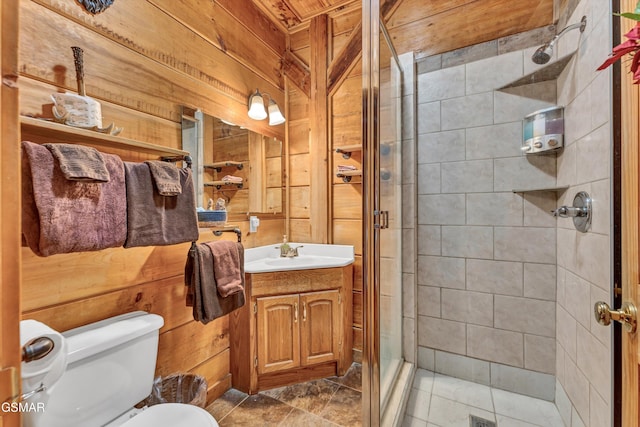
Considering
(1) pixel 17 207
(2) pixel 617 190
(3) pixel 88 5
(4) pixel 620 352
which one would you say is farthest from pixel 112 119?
(4) pixel 620 352

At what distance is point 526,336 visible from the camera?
164cm

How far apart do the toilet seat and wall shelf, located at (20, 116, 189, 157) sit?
111cm

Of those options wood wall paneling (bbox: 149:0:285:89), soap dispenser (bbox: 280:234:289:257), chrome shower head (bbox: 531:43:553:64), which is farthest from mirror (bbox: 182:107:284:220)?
chrome shower head (bbox: 531:43:553:64)

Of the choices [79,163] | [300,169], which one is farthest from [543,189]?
[79,163]

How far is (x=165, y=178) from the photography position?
3.94 feet

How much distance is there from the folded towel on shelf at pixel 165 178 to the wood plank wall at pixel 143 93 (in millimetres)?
227

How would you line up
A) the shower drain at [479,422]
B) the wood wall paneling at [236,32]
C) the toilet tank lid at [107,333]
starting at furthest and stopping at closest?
the wood wall paneling at [236,32] → the shower drain at [479,422] → the toilet tank lid at [107,333]

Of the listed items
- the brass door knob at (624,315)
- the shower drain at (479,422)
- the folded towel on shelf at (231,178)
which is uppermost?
the folded towel on shelf at (231,178)

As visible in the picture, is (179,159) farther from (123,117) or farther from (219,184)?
(219,184)

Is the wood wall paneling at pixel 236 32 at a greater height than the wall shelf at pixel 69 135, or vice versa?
the wood wall paneling at pixel 236 32

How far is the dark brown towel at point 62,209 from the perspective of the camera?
83cm

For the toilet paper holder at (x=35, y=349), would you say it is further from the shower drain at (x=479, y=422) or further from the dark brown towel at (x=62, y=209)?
the shower drain at (x=479, y=422)

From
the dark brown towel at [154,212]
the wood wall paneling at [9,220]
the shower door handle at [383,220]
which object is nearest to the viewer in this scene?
the wood wall paneling at [9,220]

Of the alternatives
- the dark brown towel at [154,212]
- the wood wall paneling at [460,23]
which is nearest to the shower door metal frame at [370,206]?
the wood wall paneling at [460,23]
